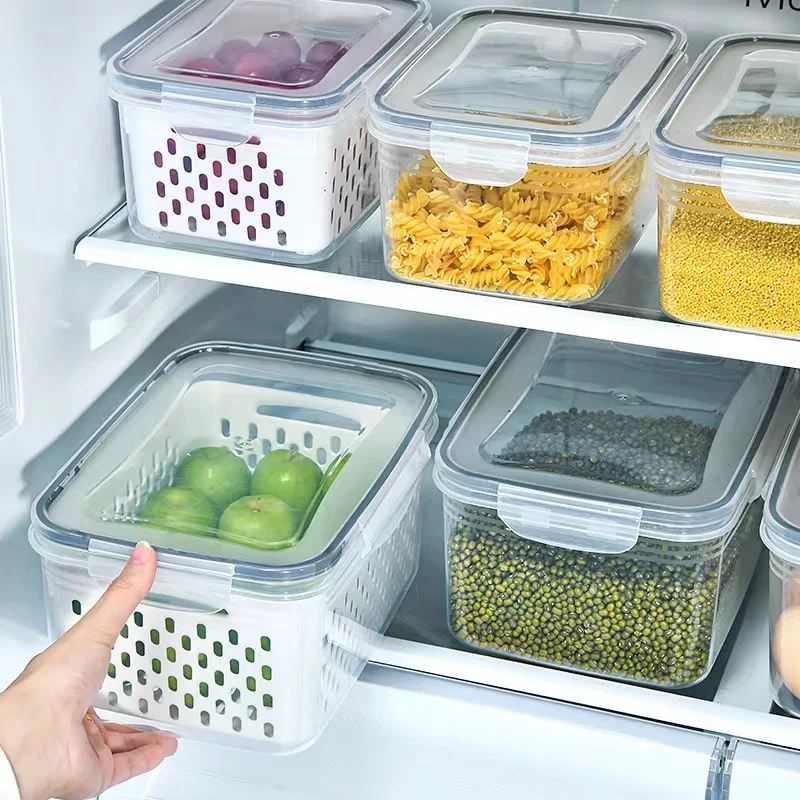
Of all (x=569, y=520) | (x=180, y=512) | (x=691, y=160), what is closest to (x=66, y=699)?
(x=180, y=512)

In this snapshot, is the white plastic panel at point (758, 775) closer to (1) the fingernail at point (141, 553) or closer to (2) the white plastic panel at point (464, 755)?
(2) the white plastic panel at point (464, 755)

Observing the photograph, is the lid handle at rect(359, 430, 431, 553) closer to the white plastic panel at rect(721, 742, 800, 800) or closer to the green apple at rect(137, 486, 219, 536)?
the green apple at rect(137, 486, 219, 536)

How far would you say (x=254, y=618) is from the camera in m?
1.17

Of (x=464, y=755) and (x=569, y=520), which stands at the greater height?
(x=569, y=520)

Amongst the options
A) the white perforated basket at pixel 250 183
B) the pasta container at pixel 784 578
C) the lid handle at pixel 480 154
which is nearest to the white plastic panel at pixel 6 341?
the white perforated basket at pixel 250 183

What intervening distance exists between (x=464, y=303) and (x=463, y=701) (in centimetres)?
40

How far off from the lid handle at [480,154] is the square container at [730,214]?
4.4 inches

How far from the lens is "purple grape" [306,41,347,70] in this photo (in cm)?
126

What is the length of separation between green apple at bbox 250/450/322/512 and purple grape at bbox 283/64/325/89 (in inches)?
13.6

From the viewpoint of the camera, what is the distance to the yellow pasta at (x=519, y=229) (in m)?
1.13

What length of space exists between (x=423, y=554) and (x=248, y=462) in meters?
0.25

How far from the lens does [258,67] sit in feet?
4.10

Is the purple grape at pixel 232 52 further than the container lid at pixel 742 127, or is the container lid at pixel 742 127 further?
the purple grape at pixel 232 52

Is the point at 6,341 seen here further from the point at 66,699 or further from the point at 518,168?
the point at 518,168
